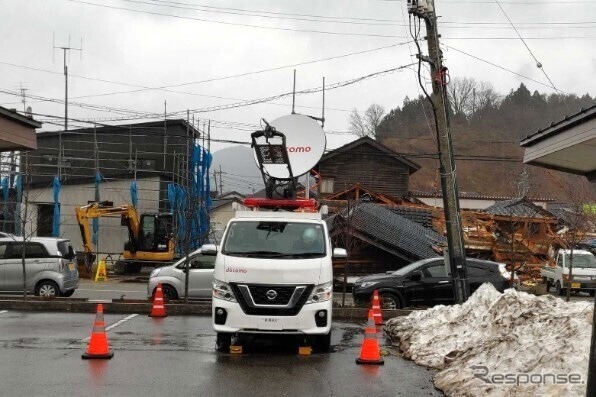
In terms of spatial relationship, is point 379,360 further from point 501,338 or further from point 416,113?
point 416,113

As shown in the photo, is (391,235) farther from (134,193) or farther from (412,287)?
(134,193)

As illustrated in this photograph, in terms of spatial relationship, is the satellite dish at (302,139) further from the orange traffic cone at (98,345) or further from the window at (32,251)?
the window at (32,251)

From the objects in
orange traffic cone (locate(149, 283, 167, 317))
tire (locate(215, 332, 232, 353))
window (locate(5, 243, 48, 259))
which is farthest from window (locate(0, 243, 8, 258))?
tire (locate(215, 332, 232, 353))

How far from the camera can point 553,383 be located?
7.24 m

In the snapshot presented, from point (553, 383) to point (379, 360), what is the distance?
3.95 m

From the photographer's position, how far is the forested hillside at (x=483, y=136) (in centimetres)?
5686

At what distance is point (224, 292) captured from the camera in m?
11.2

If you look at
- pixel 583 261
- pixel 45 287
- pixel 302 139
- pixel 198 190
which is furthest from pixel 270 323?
pixel 198 190

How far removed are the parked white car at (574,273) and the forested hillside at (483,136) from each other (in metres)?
16.1

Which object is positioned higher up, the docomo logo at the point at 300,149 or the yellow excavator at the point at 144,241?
the docomo logo at the point at 300,149

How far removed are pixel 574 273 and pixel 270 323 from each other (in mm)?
21537

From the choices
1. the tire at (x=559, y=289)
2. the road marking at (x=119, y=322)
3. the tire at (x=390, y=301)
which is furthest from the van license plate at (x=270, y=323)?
the tire at (x=559, y=289)

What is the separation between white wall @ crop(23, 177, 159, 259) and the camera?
128 feet

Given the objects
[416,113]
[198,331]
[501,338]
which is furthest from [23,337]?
[416,113]
